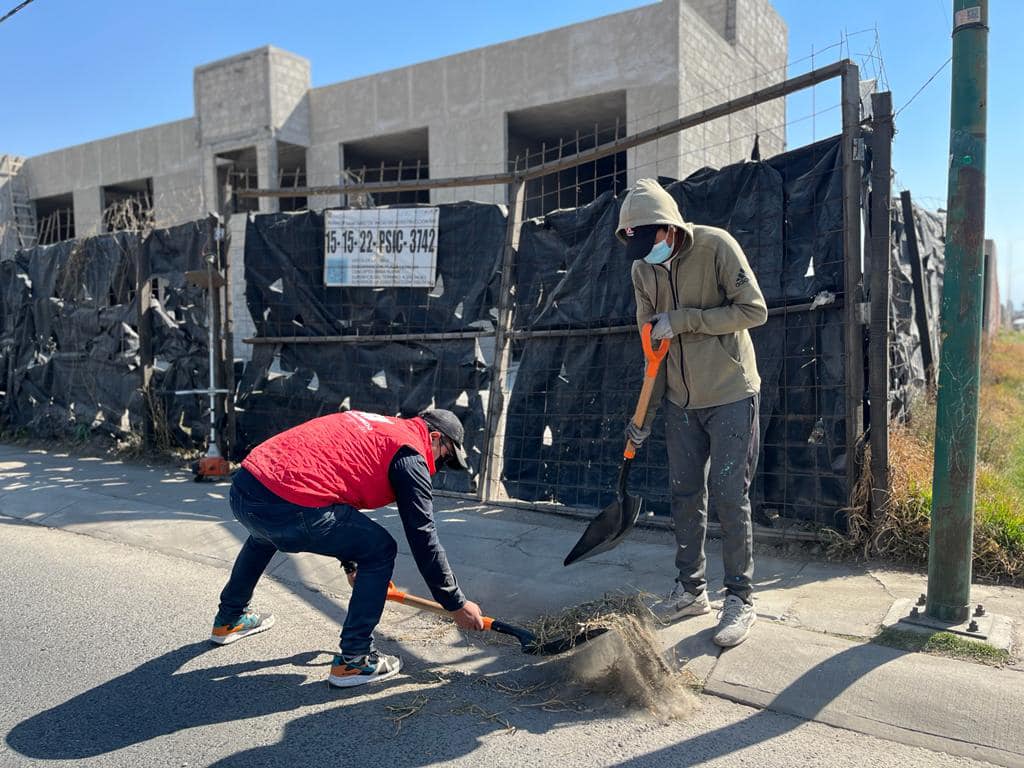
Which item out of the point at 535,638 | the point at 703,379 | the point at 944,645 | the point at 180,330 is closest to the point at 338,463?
the point at 535,638

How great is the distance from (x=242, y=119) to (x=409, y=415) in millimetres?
16100

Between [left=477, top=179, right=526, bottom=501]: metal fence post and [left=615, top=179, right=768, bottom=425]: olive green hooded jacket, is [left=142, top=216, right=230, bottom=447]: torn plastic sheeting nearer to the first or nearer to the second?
[left=477, top=179, right=526, bottom=501]: metal fence post

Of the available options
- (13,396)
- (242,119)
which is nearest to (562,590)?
(13,396)

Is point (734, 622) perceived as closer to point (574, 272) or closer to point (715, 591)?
point (715, 591)

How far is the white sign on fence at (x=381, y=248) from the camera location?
674 cm

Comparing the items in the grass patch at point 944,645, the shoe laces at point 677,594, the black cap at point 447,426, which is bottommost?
the grass patch at point 944,645

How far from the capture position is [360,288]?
23.4 ft

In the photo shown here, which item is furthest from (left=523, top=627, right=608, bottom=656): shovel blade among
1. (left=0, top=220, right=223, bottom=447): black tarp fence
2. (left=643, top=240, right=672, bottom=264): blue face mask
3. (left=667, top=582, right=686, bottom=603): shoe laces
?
(left=0, top=220, right=223, bottom=447): black tarp fence

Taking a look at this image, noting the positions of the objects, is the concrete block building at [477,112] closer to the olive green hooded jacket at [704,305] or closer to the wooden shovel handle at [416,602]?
the olive green hooded jacket at [704,305]

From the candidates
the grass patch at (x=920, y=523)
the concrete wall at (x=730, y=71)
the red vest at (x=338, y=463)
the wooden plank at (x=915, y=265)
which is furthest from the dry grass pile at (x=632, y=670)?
the concrete wall at (x=730, y=71)

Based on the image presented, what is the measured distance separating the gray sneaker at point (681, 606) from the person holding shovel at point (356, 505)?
3.22ft

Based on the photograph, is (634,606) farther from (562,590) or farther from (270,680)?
(270,680)

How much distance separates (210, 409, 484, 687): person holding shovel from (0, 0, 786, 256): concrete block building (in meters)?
12.1

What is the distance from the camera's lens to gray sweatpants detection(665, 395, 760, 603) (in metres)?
3.57
